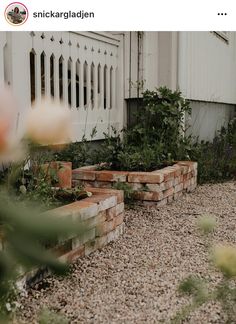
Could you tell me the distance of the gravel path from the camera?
64.5 inches

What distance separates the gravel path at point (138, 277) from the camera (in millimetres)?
1639

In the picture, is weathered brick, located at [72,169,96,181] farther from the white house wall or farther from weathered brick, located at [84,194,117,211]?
the white house wall

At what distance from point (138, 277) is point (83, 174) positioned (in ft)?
4.98

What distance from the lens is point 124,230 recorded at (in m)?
2.79

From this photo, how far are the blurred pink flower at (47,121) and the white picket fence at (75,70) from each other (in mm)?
2636

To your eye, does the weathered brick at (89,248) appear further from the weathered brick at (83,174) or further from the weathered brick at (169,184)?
the weathered brick at (169,184)

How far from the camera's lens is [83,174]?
3.44 metres

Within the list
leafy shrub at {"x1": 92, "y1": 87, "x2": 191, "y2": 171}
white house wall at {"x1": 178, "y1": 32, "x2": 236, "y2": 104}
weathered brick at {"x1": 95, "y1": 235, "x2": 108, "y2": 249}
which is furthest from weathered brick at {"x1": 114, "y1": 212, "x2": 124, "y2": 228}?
white house wall at {"x1": 178, "y1": 32, "x2": 236, "y2": 104}

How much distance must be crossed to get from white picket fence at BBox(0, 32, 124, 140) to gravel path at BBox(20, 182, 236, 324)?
965 millimetres

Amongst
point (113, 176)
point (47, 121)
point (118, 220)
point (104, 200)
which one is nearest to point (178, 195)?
point (113, 176)

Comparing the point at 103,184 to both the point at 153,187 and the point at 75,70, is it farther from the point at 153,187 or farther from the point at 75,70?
the point at 75,70

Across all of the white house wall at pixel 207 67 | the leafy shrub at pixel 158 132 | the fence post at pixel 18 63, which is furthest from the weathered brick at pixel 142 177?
the white house wall at pixel 207 67
